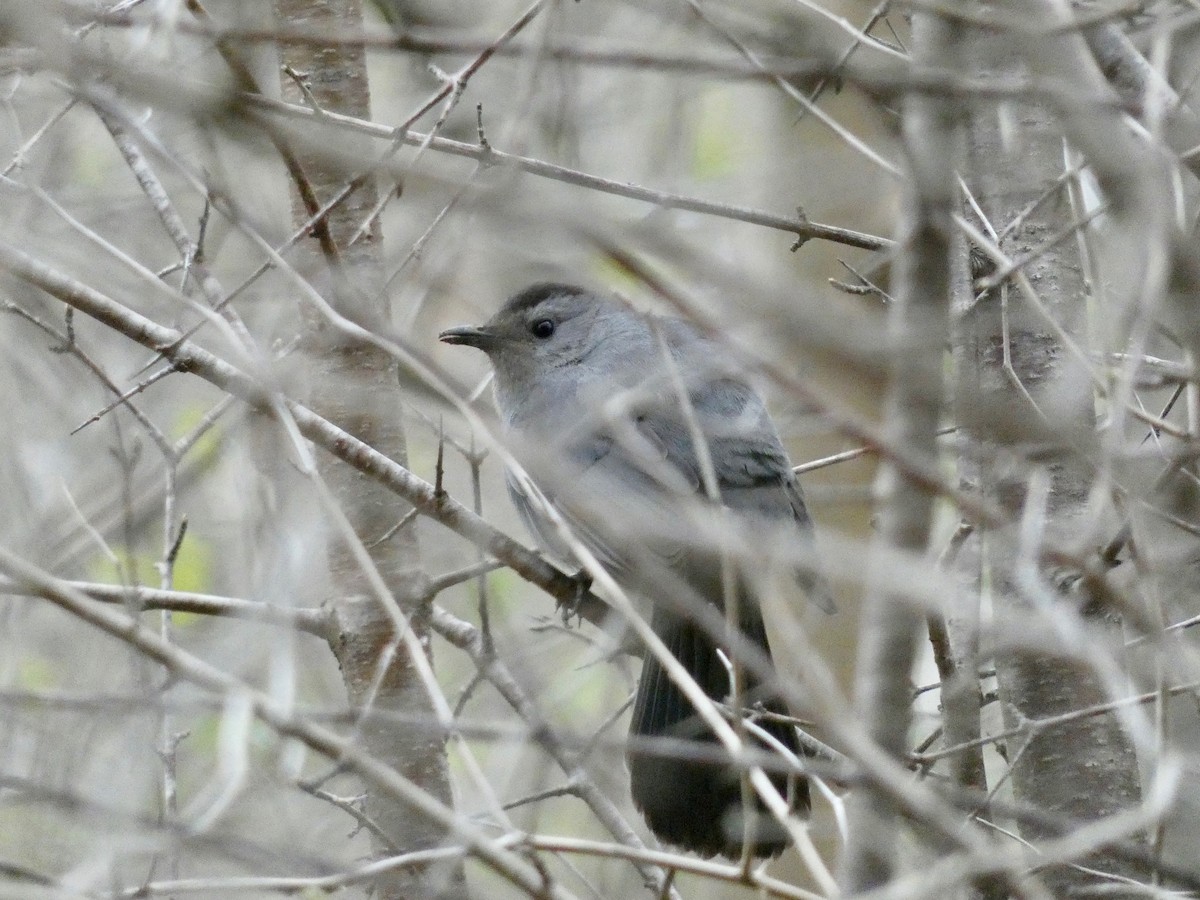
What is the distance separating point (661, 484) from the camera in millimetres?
3359

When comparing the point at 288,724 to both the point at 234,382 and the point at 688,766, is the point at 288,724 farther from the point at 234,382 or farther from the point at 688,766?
the point at 688,766

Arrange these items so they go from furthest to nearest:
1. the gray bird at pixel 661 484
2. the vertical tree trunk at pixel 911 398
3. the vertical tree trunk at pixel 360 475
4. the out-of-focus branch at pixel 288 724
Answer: the gray bird at pixel 661 484 < the vertical tree trunk at pixel 360 475 < the out-of-focus branch at pixel 288 724 < the vertical tree trunk at pixel 911 398

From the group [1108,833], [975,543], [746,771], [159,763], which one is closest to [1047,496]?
[975,543]

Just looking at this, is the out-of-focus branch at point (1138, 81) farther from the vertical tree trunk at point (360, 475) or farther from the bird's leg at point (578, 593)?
the bird's leg at point (578, 593)

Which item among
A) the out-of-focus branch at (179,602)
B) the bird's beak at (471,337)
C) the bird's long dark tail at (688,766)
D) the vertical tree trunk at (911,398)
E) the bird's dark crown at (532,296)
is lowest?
the bird's long dark tail at (688,766)

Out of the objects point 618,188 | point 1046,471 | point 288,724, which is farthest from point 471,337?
point 288,724

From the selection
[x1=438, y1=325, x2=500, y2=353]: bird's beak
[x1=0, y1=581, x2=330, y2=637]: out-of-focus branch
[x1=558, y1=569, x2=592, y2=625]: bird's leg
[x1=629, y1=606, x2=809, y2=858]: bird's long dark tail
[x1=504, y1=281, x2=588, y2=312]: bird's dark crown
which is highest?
[x1=504, y1=281, x2=588, y2=312]: bird's dark crown

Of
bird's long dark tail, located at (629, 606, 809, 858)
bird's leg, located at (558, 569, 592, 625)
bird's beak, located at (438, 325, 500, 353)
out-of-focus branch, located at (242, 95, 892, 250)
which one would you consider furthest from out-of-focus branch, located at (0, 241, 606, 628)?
bird's beak, located at (438, 325, 500, 353)

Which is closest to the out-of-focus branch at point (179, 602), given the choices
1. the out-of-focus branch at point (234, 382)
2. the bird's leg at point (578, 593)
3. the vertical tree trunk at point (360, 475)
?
the vertical tree trunk at point (360, 475)

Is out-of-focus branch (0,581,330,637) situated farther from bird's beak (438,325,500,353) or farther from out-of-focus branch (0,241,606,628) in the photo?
bird's beak (438,325,500,353)

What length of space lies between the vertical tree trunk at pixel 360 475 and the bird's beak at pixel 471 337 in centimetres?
143

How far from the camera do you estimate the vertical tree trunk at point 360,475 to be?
131 inches

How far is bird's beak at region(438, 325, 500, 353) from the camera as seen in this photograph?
548 cm

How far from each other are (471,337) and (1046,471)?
274 centimetres
